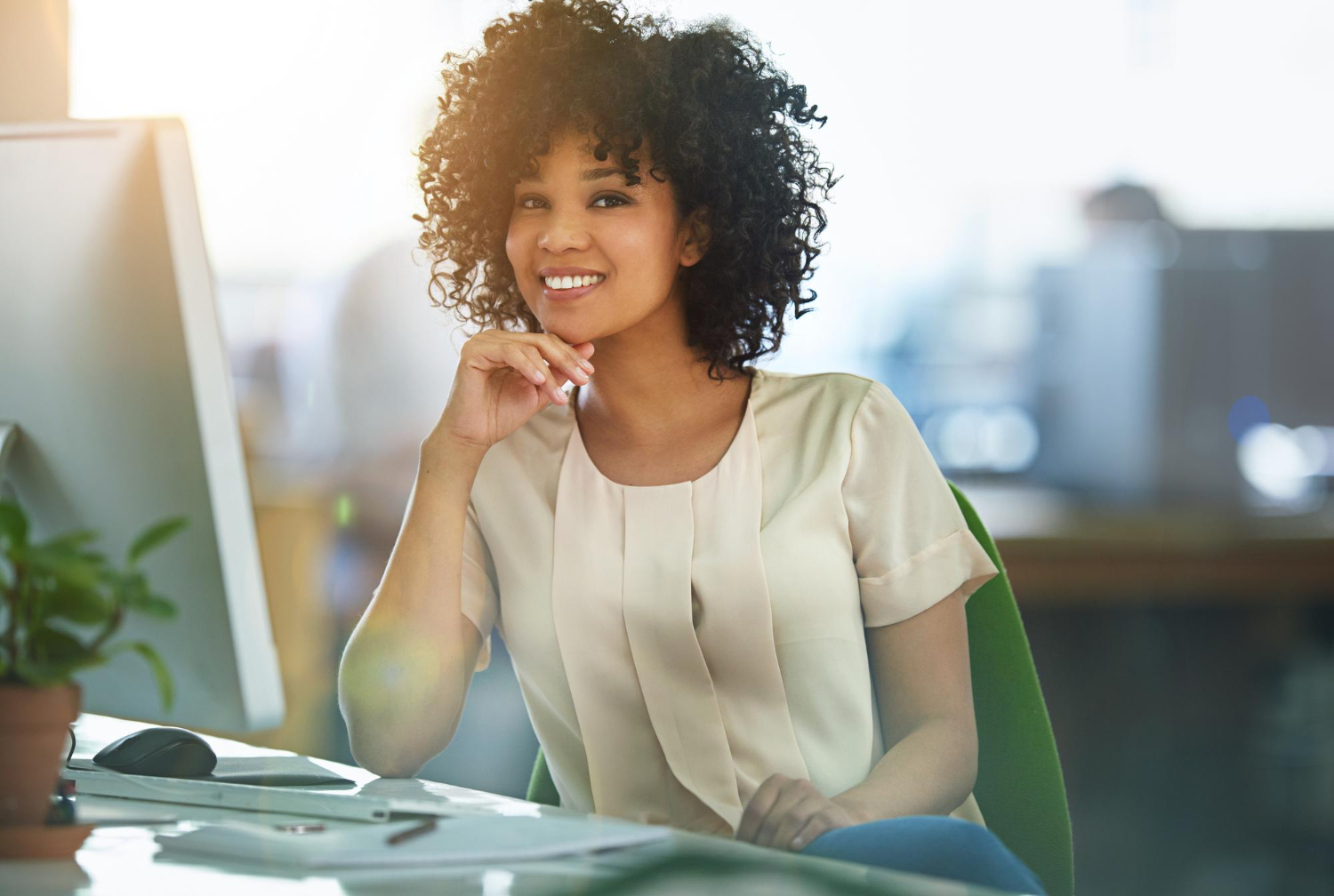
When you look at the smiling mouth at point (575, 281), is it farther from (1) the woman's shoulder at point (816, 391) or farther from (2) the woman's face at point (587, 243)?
(1) the woman's shoulder at point (816, 391)

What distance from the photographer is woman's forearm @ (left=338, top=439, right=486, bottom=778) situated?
1181 mm

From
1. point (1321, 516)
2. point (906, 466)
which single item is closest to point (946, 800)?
point (906, 466)

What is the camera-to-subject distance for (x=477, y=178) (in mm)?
1417

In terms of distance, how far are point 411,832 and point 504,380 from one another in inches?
24.5

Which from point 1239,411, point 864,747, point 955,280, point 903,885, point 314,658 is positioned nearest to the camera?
point 903,885

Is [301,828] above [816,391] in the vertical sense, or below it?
below

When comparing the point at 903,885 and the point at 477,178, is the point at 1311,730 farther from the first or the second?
the point at 903,885

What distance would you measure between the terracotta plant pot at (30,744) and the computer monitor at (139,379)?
0.28 ft

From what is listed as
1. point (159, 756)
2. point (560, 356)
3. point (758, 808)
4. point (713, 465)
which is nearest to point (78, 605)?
point (159, 756)

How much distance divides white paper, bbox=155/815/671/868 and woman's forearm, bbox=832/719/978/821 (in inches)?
15.0

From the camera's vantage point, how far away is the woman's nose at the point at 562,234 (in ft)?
4.04

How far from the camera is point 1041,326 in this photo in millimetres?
3848

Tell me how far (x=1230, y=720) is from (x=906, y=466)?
9.41ft

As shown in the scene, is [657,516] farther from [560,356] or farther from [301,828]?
[301,828]
